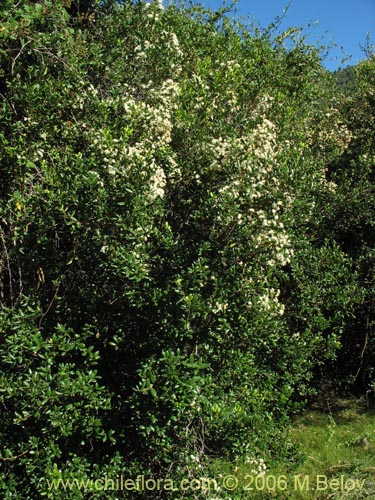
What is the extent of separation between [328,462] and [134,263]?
4.30 meters

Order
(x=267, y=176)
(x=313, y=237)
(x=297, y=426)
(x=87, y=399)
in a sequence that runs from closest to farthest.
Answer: (x=87, y=399), (x=267, y=176), (x=313, y=237), (x=297, y=426)

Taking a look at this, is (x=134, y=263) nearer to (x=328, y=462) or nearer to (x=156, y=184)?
(x=156, y=184)

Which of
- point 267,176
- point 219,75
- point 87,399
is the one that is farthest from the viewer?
point 219,75

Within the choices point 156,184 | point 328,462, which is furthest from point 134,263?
point 328,462

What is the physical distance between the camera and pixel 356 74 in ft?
33.1

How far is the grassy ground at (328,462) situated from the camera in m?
5.86

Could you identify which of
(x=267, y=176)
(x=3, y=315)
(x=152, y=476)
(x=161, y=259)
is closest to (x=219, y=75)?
(x=267, y=176)

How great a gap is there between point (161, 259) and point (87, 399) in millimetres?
1293

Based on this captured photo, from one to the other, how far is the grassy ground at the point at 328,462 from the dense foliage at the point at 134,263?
968 mm

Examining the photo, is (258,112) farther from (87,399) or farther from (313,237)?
(87,399)

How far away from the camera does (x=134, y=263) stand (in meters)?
4.07

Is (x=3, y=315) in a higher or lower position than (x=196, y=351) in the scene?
higher

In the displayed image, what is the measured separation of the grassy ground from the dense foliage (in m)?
0.97

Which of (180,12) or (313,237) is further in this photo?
(180,12)
